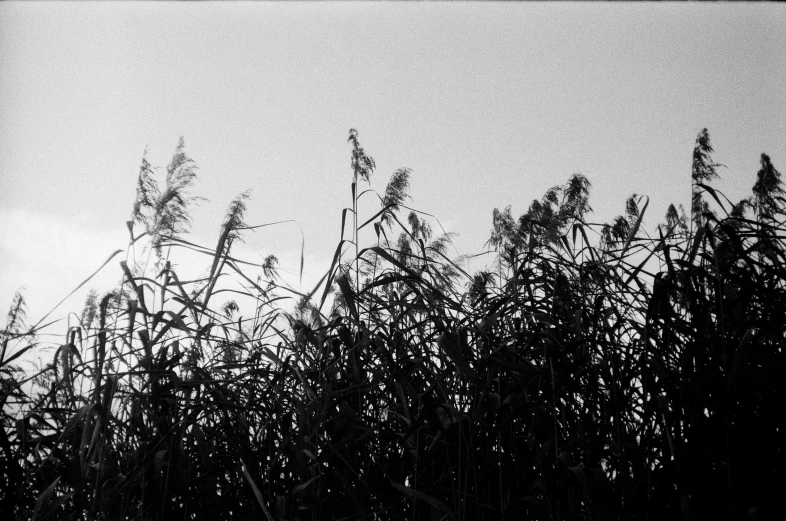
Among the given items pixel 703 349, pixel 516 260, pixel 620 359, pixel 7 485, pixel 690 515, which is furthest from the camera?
pixel 516 260

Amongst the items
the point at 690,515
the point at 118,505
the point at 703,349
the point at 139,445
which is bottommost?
the point at 690,515

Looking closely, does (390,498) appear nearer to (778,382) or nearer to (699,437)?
(699,437)

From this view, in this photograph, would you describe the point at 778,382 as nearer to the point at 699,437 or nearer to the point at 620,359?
the point at 699,437

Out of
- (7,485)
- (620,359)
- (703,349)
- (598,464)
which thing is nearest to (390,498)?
(598,464)

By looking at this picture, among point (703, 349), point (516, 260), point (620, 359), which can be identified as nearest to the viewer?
point (703, 349)

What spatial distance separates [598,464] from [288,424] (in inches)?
38.7

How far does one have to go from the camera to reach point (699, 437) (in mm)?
1736

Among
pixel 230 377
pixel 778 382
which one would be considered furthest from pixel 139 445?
pixel 778 382

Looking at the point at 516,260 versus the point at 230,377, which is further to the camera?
the point at 516,260

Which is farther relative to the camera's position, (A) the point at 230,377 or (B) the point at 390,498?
(A) the point at 230,377

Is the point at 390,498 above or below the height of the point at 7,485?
below

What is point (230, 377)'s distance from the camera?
2.15 m

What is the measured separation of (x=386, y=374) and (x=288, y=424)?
14.3 inches

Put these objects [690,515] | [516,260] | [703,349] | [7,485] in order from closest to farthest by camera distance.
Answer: [690,515], [703,349], [7,485], [516,260]
